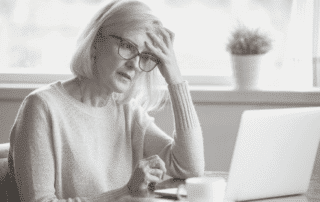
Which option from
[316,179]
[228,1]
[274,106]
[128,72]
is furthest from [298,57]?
[128,72]

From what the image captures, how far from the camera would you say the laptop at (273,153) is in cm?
122

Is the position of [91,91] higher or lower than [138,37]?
lower

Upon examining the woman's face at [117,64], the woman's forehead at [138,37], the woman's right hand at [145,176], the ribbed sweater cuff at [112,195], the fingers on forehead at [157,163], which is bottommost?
the ribbed sweater cuff at [112,195]

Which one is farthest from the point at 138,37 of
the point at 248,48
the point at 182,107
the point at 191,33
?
the point at 191,33

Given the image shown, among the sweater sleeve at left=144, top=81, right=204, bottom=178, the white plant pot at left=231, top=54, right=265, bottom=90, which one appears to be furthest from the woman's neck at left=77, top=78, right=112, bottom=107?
the white plant pot at left=231, top=54, right=265, bottom=90

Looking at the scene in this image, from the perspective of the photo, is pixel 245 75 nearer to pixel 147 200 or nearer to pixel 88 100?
pixel 88 100

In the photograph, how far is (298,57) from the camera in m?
2.63

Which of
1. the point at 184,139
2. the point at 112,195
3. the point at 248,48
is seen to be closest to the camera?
the point at 112,195

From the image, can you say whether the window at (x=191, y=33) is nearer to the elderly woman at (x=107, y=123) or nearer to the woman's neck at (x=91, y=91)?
the elderly woman at (x=107, y=123)

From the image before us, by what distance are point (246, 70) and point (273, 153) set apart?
52.6 inches

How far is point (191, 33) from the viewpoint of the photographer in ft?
9.45

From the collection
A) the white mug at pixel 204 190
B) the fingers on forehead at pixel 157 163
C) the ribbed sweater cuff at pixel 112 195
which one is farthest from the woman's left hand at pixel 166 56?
the white mug at pixel 204 190

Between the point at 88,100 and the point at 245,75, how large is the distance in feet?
3.66

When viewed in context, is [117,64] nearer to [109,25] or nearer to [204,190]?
[109,25]
